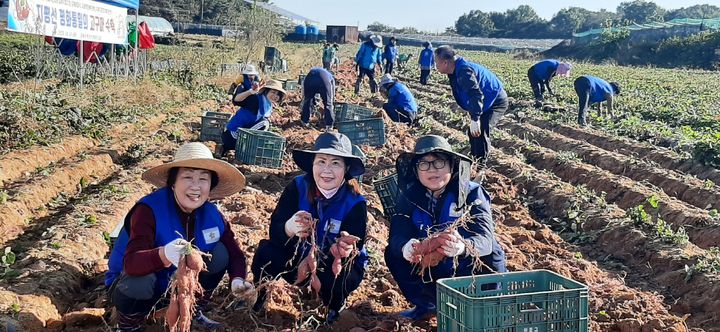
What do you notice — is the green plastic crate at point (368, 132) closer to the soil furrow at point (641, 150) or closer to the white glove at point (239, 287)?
the soil furrow at point (641, 150)

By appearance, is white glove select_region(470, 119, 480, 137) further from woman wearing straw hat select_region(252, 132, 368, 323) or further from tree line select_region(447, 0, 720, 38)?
tree line select_region(447, 0, 720, 38)

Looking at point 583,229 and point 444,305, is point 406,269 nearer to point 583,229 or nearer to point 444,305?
point 444,305

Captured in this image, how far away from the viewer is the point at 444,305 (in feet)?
10.6

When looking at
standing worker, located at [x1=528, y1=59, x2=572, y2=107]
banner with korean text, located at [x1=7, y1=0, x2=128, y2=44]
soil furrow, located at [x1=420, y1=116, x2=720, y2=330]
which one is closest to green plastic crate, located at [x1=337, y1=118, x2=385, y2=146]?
A: soil furrow, located at [x1=420, y1=116, x2=720, y2=330]

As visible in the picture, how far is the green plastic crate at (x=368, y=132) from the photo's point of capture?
921 centimetres

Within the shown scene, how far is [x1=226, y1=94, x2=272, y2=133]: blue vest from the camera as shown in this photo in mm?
8547

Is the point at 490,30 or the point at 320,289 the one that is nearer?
the point at 320,289

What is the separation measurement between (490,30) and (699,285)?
81355 millimetres

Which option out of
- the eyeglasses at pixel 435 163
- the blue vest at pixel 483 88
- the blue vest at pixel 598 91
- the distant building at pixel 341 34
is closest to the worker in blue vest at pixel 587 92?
the blue vest at pixel 598 91

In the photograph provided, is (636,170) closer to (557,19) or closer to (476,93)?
(476,93)

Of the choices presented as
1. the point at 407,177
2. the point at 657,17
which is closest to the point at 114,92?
the point at 407,177

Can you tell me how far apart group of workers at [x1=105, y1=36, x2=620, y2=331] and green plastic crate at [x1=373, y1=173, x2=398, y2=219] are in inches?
67.6

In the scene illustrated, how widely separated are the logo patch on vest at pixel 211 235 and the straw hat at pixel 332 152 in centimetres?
64

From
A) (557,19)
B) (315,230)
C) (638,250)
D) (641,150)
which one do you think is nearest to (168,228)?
(315,230)
